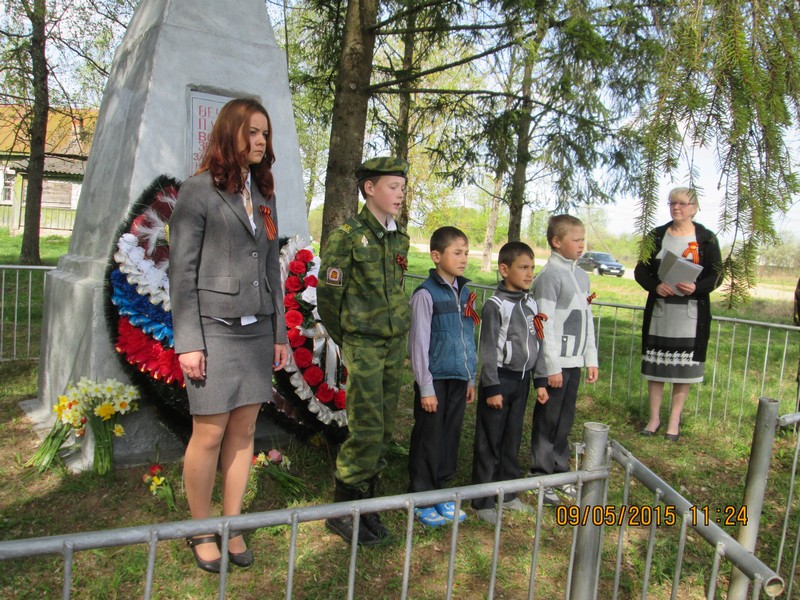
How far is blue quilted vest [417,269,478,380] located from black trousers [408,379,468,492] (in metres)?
0.08

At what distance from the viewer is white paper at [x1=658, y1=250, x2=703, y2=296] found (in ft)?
13.4

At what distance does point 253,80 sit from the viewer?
155 inches

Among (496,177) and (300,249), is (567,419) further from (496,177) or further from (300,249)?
(496,177)

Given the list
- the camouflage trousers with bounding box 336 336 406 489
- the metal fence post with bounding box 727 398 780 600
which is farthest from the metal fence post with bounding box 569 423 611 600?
the camouflage trousers with bounding box 336 336 406 489

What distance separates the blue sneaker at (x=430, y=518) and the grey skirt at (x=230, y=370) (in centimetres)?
109

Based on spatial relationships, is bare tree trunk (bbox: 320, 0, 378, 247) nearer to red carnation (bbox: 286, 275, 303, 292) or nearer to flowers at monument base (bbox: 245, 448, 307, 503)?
red carnation (bbox: 286, 275, 303, 292)

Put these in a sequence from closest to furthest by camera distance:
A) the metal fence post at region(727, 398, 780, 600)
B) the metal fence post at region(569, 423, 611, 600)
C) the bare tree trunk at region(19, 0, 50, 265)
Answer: the metal fence post at region(569, 423, 611, 600) < the metal fence post at region(727, 398, 780, 600) < the bare tree trunk at region(19, 0, 50, 265)

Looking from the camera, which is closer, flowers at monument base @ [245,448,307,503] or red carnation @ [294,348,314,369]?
flowers at monument base @ [245,448,307,503]

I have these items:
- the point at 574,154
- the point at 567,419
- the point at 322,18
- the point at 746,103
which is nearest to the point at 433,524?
the point at 567,419

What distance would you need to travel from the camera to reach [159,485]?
3.13 m

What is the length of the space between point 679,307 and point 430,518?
2443mm

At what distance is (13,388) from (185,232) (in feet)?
11.8

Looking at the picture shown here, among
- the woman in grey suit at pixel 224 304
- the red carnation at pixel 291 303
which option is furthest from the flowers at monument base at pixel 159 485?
the red carnation at pixel 291 303

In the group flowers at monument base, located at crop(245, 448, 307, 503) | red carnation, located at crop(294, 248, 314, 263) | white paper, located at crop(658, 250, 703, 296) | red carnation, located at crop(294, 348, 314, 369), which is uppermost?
white paper, located at crop(658, 250, 703, 296)
